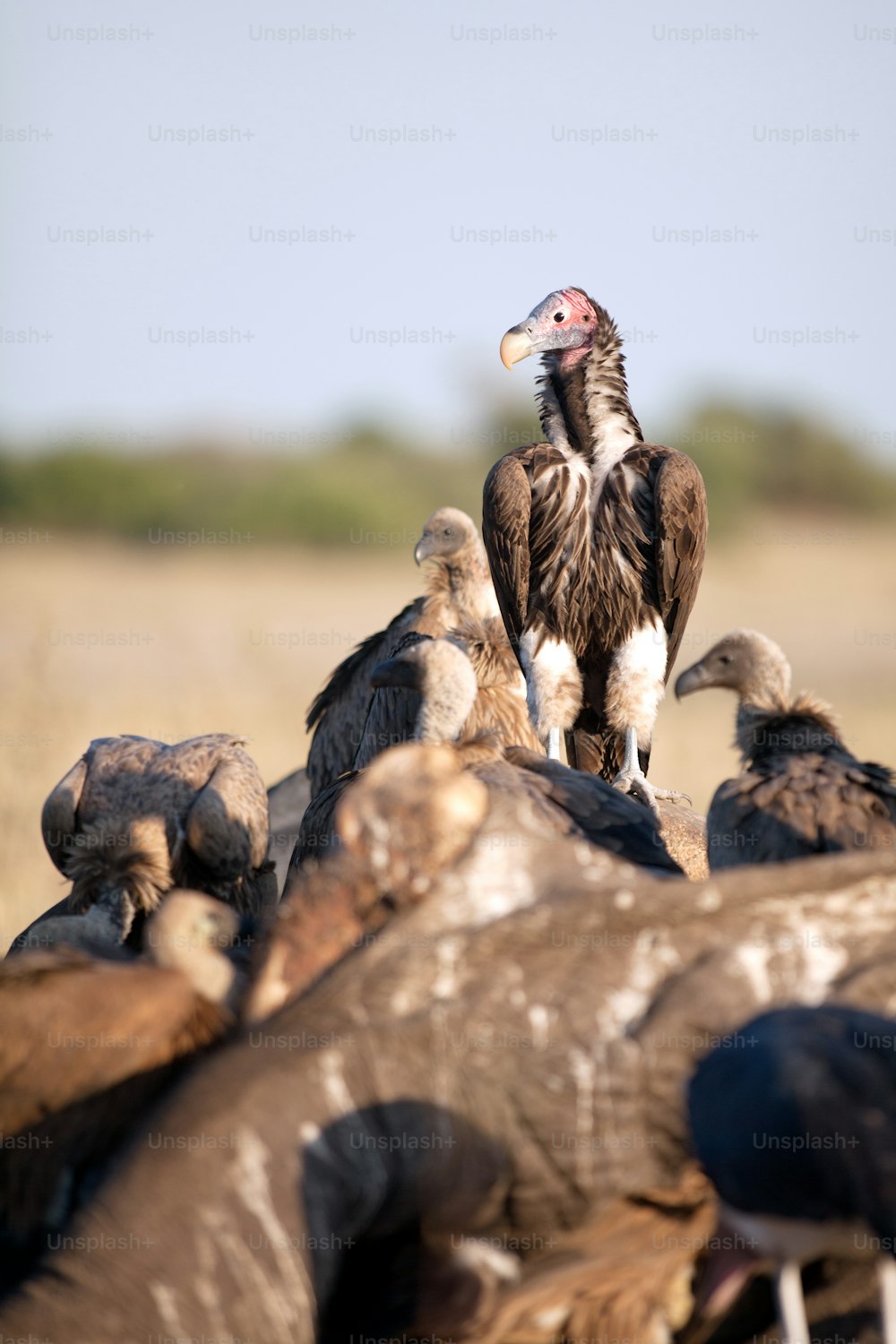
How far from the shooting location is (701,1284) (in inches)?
101

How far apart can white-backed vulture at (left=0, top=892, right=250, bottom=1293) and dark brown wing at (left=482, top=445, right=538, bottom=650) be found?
3.82 metres

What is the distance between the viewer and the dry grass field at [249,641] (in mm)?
10984

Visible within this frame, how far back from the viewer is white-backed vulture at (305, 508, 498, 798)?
7238mm

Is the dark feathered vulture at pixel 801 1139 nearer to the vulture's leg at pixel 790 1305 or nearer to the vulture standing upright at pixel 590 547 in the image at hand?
the vulture's leg at pixel 790 1305

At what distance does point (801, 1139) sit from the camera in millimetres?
2287

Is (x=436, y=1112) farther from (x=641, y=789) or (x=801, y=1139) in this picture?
(x=641, y=789)

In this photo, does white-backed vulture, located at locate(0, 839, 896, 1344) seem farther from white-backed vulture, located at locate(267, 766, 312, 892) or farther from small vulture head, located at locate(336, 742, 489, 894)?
white-backed vulture, located at locate(267, 766, 312, 892)

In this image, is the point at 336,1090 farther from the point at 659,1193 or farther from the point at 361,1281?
the point at 659,1193

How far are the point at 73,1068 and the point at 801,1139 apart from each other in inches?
46.1

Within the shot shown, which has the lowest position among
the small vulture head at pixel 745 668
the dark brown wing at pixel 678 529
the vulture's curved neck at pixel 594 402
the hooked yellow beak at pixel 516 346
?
the small vulture head at pixel 745 668

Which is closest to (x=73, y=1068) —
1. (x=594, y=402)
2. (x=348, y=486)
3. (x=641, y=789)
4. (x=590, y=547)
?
(x=641, y=789)

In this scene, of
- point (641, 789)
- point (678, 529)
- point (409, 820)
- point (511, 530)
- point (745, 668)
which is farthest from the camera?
point (511, 530)

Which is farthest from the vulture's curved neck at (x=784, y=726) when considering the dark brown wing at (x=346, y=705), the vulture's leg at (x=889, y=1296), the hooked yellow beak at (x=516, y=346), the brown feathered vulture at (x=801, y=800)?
the dark brown wing at (x=346, y=705)

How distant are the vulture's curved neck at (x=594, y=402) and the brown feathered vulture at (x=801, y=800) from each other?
8.35 feet
